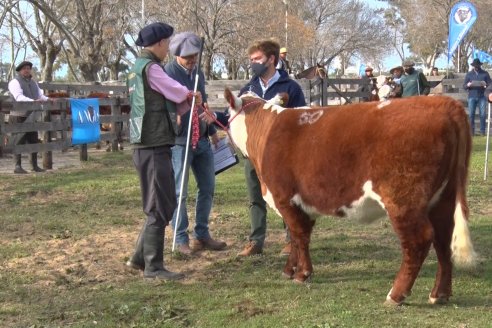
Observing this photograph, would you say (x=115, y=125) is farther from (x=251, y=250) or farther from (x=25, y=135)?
(x=251, y=250)

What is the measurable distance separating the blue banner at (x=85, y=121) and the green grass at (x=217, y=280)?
530 cm

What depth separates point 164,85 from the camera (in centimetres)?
513

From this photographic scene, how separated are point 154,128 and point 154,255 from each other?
3.50 feet

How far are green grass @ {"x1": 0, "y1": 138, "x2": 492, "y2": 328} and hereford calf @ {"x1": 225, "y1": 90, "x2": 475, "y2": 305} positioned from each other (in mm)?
331

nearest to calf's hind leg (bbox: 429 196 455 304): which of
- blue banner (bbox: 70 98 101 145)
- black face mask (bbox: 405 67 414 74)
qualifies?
blue banner (bbox: 70 98 101 145)

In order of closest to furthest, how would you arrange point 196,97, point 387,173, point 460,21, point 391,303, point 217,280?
point 387,173, point 391,303, point 217,280, point 196,97, point 460,21

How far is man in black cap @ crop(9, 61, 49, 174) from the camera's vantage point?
482 inches

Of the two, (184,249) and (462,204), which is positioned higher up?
(462,204)

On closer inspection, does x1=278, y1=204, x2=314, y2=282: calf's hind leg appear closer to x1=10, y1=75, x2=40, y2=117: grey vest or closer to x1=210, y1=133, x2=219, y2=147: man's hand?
x1=210, y1=133, x2=219, y2=147: man's hand

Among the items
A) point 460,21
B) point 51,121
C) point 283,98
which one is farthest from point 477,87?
point 283,98

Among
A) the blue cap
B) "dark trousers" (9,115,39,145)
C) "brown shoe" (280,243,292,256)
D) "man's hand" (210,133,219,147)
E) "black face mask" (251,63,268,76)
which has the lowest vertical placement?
"brown shoe" (280,243,292,256)

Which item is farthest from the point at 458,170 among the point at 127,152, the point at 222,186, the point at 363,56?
the point at 363,56

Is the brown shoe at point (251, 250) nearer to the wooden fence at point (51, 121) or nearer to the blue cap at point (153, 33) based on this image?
the blue cap at point (153, 33)

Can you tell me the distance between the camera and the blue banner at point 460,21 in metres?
19.1
